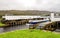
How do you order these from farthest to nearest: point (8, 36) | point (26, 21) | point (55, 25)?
point (26, 21) < point (55, 25) < point (8, 36)

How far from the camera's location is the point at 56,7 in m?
3.37

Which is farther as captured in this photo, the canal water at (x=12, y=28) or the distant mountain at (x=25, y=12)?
the distant mountain at (x=25, y=12)

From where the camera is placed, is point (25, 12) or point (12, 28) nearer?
point (12, 28)

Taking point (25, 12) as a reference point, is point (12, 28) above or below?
below

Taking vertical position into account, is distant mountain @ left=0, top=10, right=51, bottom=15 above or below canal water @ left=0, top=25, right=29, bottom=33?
above

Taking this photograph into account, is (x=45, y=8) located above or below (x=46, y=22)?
above

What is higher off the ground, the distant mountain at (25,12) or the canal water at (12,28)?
the distant mountain at (25,12)

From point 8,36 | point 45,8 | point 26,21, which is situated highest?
point 45,8

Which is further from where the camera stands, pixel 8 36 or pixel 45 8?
pixel 45 8

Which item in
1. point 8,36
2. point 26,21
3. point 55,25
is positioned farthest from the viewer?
point 26,21

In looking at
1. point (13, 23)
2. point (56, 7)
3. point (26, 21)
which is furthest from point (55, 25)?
point (13, 23)

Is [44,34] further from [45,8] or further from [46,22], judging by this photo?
[45,8]

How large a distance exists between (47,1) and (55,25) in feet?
2.01

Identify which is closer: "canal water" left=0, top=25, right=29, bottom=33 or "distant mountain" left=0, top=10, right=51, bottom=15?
"canal water" left=0, top=25, right=29, bottom=33
